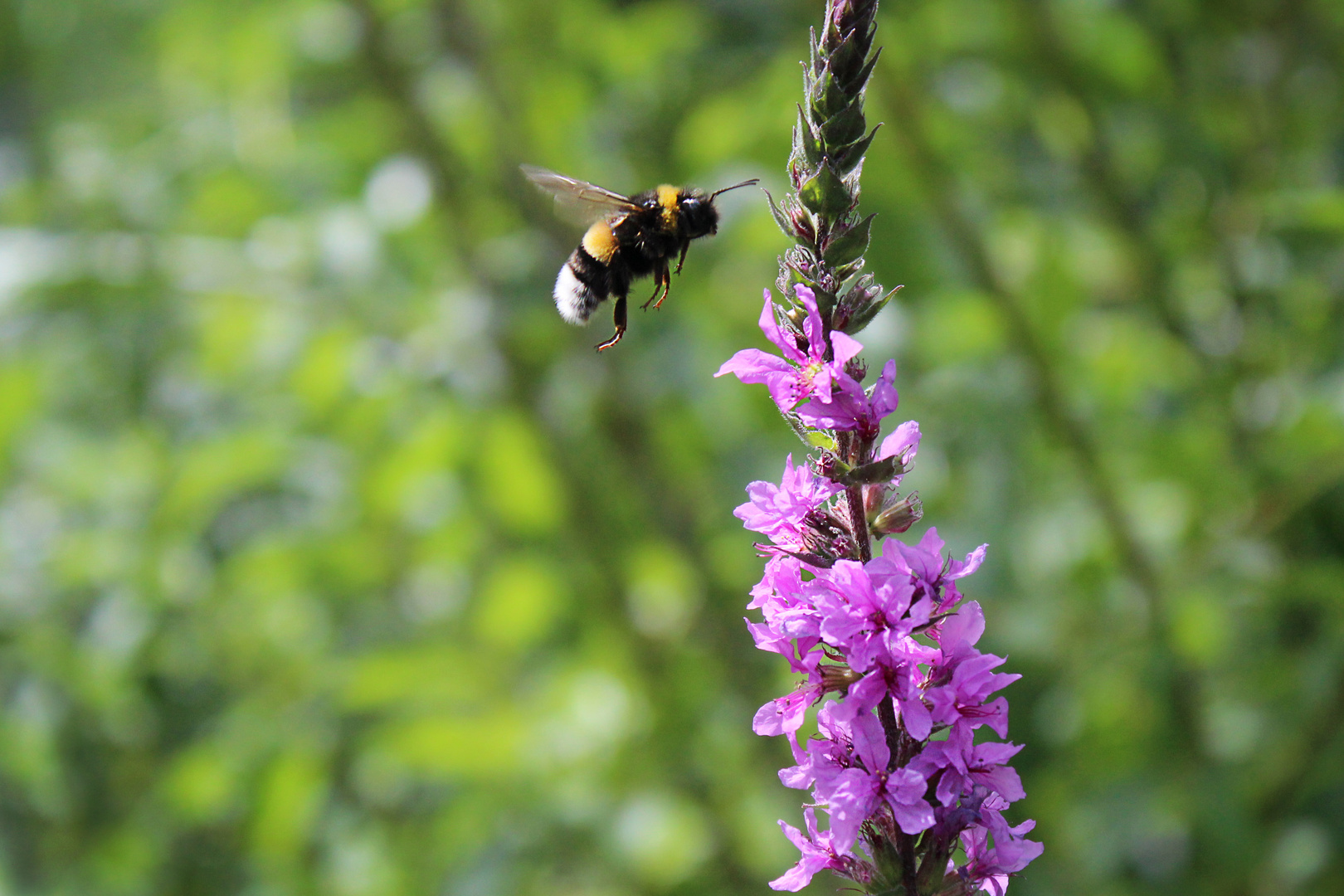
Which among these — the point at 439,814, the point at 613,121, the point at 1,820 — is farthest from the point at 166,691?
the point at 613,121

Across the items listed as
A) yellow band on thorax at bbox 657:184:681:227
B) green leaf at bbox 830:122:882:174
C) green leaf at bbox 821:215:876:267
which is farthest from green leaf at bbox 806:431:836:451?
yellow band on thorax at bbox 657:184:681:227

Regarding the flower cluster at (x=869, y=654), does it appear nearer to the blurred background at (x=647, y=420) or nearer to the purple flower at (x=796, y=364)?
the purple flower at (x=796, y=364)

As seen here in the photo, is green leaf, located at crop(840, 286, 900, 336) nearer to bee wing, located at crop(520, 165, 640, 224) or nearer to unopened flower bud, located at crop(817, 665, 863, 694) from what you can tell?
unopened flower bud, located at crop(817, 665, 863, 694)

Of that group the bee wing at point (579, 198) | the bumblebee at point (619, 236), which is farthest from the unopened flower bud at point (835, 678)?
the bee wing at point (579, 198)

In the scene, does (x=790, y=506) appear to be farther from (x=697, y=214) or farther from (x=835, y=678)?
(x=697, y=214)

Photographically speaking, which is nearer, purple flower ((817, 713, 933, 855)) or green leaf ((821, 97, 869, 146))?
purple flower ((817, 713, 933, 855))

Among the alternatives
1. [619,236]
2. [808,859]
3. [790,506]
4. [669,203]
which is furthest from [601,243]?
[808,859]

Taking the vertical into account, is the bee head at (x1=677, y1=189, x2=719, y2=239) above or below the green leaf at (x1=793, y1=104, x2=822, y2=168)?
above
